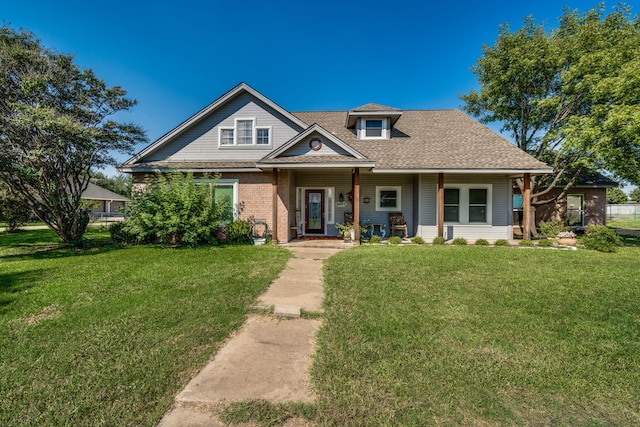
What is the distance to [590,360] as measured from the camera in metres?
3.01

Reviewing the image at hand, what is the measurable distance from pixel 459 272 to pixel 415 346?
13.1ft

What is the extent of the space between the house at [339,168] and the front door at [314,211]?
0.05 meters

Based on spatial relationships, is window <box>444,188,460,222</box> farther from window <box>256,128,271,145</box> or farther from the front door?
window <box>256,128,271,145</box>

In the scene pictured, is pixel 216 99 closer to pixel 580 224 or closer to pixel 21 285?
pixel 21 285

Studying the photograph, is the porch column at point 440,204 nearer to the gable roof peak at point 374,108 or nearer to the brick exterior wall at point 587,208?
the gable roof peak at point 374,108

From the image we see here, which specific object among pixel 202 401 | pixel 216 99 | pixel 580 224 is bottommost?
pixel 202 401

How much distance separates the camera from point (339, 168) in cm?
1158

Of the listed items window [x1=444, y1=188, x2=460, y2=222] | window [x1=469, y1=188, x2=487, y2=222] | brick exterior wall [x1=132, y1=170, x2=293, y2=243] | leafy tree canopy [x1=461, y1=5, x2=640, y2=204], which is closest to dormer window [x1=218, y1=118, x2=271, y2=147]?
brick exterior wall [x1=132, y1=170, x2=293, y2=243]

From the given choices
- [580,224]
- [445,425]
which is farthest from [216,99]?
[580,224]

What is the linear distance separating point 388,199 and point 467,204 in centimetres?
340

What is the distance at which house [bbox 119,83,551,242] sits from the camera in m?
10.7

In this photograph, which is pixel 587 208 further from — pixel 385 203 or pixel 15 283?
pixel 15 283

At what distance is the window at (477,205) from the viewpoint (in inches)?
469

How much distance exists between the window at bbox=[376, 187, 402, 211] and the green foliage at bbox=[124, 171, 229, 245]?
701cm
